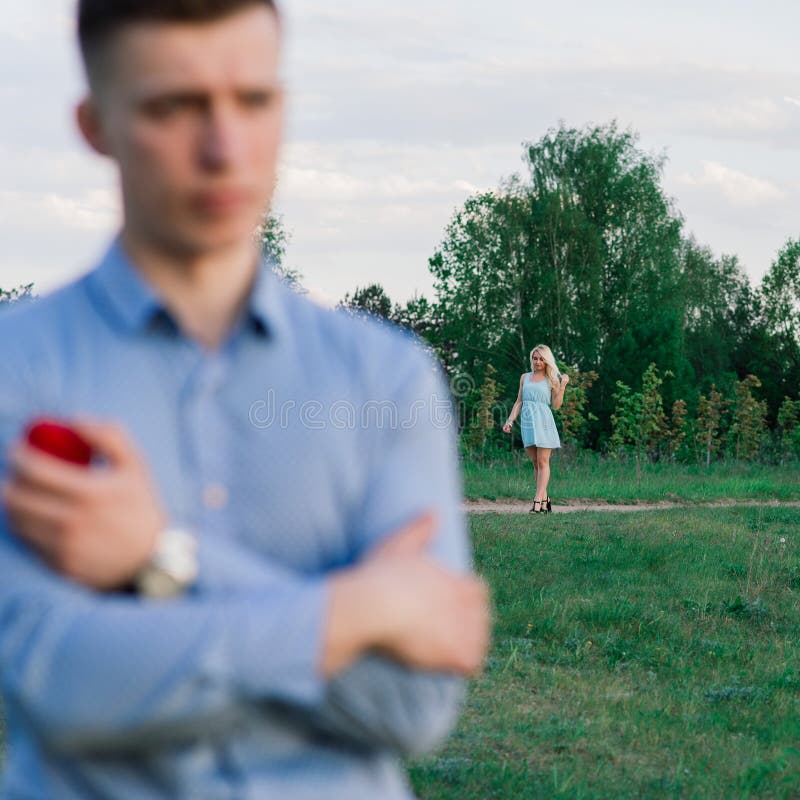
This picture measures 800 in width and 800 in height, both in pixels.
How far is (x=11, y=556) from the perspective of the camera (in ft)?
4.36

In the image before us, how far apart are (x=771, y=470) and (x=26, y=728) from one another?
23.1 meters

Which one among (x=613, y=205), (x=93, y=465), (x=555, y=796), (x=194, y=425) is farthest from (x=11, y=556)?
(x=613, y=205)

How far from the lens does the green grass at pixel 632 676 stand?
512cm

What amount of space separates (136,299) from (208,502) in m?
0.25

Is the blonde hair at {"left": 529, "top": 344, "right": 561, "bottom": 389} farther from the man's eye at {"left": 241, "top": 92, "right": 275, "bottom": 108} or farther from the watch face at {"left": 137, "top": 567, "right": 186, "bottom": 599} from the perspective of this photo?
the watch face at {"left": 137, "top": 567, "right": 186, "bottom": 599}

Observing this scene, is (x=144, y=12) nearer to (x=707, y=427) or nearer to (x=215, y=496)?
(x=215, y=496)

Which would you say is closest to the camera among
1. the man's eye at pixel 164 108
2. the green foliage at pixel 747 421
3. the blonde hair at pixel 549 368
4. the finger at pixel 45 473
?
the finger at pixel 45 473

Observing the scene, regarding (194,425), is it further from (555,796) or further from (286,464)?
(555,796)

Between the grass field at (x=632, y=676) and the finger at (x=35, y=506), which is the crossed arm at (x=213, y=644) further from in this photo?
the grass field at (x=632, y=676)

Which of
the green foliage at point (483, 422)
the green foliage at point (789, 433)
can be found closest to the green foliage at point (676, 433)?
the green foliage at point (789, 433)

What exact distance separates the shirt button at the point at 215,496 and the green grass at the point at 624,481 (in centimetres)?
1493

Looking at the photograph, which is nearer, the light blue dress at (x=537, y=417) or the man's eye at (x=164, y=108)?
the man's eye at (x=164, y=108)

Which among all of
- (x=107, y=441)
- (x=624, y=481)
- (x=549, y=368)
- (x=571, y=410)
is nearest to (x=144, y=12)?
(x=107, y=441)

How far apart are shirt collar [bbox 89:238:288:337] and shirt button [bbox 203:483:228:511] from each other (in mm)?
193
